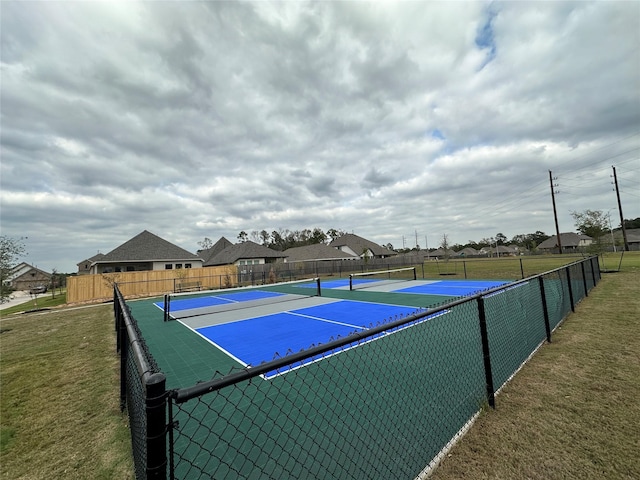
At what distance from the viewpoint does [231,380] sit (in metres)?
1.62

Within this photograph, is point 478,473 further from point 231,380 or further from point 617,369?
point 617,369

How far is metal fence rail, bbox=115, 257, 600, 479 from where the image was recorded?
2951 mm

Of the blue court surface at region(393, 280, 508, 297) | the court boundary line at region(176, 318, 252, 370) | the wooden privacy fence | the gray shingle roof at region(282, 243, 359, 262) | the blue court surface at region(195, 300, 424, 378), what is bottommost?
the blue court surface at region(393, 280, 508, 297)

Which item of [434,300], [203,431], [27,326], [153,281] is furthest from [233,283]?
[203,431]

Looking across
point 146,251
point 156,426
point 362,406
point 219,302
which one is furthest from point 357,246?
point 156,426

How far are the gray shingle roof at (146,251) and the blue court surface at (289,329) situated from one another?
25998 millimetres

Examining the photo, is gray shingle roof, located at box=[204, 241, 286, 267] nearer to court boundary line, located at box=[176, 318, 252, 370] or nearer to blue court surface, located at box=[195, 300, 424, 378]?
blue court surface, located at box=[195, 300, 424, 378]

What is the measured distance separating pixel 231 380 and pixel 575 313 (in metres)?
10.9

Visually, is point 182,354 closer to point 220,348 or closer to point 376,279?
point 220,348

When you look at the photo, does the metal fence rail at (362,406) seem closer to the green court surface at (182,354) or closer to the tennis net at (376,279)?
the green court surface at (182,354)

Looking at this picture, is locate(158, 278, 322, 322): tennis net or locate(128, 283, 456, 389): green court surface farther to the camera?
locate(158, 278, 322, 322): tennis net

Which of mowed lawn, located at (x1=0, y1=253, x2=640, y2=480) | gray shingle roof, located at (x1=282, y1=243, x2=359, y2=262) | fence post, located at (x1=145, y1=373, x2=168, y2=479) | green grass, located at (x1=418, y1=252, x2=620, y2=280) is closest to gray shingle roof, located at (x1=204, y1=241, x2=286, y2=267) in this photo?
gray shingle roof, located at (x1=282, y1=243, x2=359, y2=262)

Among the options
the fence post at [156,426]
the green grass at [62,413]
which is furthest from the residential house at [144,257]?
the fence post at [156,426]

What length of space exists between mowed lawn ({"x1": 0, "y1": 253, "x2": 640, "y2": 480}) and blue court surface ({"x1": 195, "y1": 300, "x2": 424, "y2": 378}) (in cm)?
267
